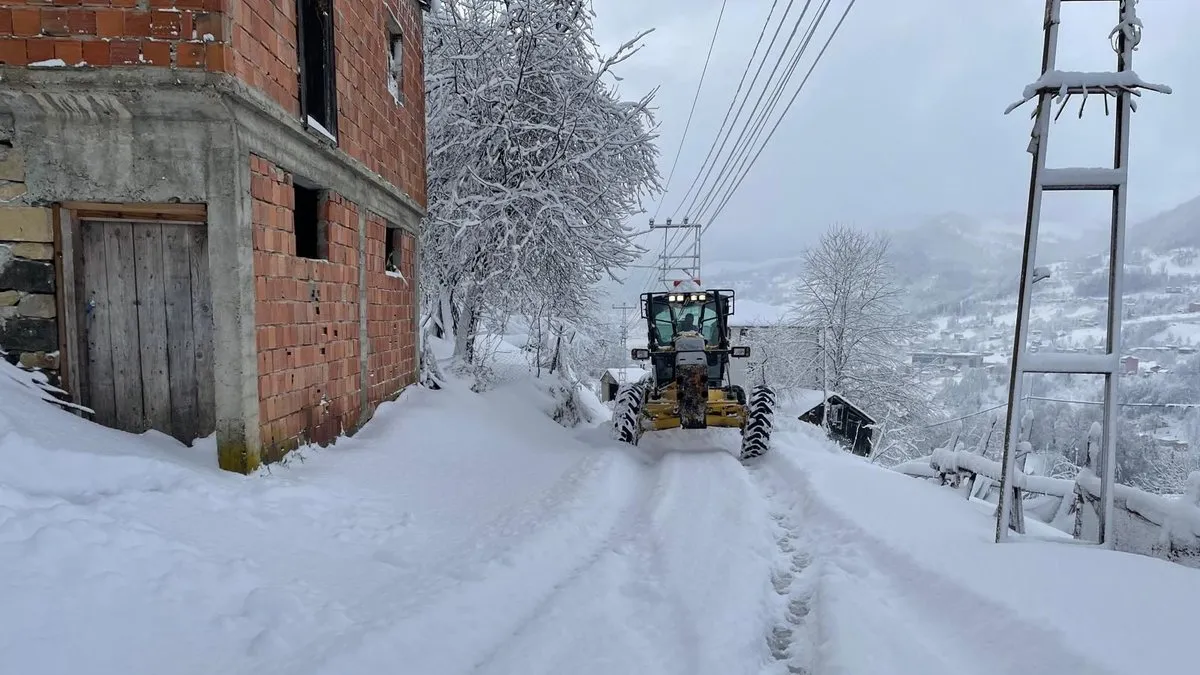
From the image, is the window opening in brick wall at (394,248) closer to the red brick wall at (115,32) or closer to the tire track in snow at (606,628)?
the red brick wall at (115,32)

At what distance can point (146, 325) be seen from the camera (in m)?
4.71

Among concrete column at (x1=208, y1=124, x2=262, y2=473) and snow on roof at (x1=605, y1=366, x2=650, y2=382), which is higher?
concrete column at (x1=208, y1=124, x2=262, y2=473)

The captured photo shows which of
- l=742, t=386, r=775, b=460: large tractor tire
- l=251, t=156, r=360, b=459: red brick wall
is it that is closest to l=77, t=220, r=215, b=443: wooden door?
l=251, t=156, r=360, b=459: red brick wall

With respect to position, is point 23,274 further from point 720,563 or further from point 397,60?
point 397,60

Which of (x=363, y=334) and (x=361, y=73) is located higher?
(x=361, y=73)

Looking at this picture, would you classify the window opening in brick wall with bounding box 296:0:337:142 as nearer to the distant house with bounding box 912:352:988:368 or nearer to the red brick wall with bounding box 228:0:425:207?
the red brick wall with bounding box 228:0:425:207

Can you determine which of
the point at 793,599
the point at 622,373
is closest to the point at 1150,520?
the point at 793,599

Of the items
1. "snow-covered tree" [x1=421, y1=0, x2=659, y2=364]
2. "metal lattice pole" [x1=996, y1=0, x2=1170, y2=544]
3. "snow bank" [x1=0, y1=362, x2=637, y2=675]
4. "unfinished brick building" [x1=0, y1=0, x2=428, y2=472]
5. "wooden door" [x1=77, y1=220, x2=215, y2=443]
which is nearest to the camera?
"snow bank" [x1=0, y1=362, x2=637, y2=675]

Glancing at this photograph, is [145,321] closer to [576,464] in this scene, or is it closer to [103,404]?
[103,404]

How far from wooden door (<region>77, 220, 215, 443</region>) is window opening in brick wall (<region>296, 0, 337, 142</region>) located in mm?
2106

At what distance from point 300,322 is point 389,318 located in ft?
9.60

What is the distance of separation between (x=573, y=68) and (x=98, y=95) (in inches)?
360

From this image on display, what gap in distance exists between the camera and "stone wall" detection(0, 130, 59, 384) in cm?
423

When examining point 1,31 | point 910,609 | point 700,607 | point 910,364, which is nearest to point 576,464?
point 700,607
